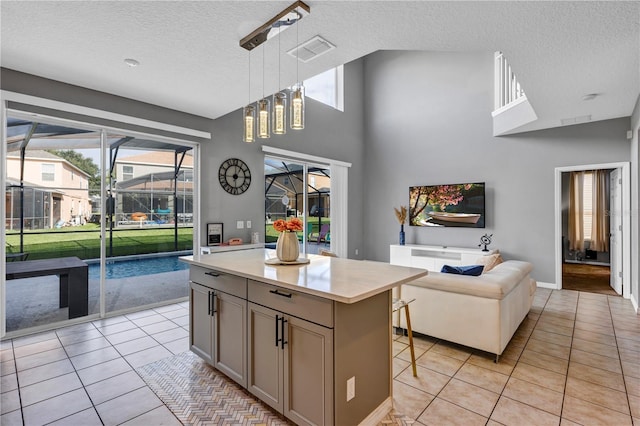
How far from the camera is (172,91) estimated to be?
356 cm

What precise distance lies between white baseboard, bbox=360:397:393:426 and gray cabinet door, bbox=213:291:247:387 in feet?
2.75

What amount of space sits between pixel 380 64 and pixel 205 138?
15.5 feet

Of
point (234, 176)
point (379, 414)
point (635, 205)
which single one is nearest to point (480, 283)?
point (379, 414)

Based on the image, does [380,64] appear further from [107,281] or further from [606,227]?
[107,281]

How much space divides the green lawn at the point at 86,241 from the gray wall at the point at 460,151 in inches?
177

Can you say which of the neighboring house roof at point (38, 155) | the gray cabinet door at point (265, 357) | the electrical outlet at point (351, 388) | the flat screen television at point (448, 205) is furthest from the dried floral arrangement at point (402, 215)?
the neighboring house roof at point (38, 155)

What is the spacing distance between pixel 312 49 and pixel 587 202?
7657mm

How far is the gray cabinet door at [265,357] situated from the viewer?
6.16ft

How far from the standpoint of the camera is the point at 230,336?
7.42ft

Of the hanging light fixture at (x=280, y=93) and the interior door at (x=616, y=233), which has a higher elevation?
the hanging light fixture at (x=280, y=93)

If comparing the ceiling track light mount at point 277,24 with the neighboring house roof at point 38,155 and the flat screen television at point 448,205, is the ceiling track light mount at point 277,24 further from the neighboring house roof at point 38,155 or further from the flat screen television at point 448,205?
the flat screen television at point 448,205

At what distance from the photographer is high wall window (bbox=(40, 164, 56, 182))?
3.38 metres

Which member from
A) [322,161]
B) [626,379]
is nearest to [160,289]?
[322,161]

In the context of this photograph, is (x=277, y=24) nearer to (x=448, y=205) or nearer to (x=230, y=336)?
(x=230, y=336)
